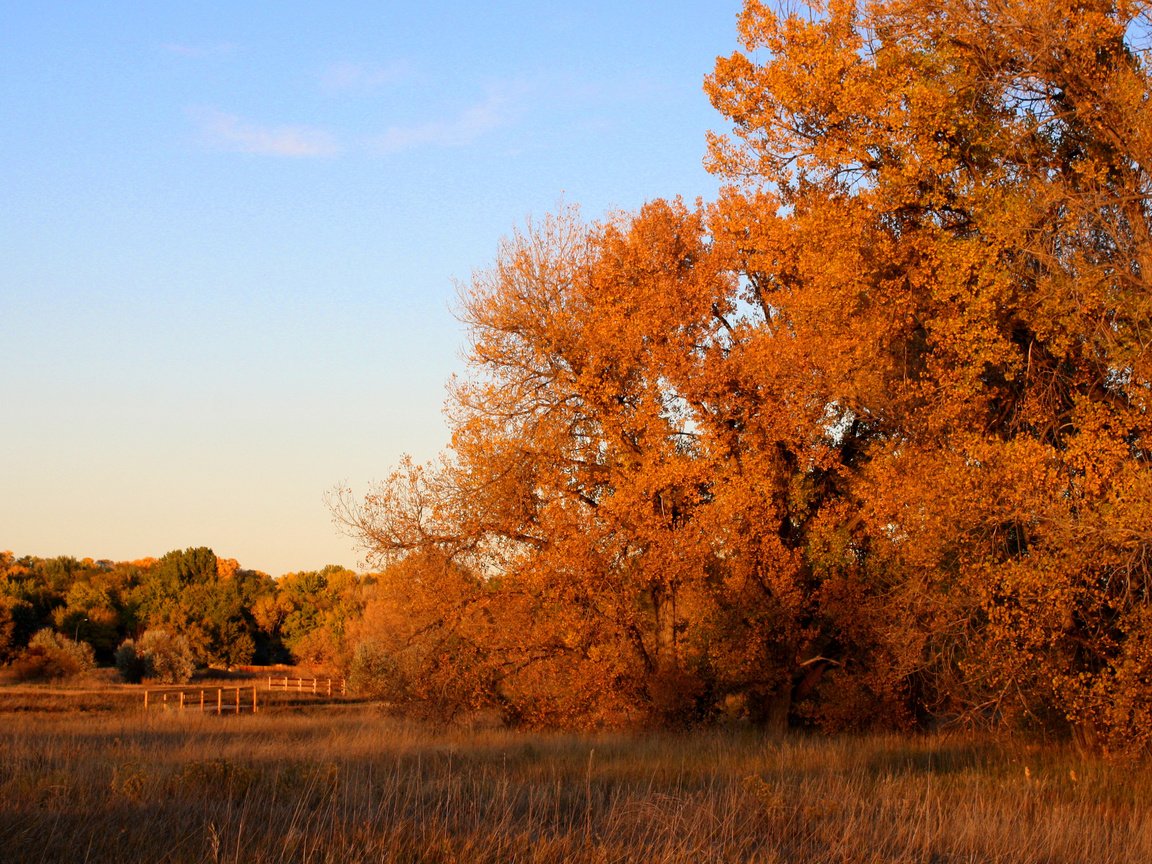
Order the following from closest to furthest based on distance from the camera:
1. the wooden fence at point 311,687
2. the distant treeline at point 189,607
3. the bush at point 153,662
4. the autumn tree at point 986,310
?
the autumn tree at point 986,310
the wooden fence at point 311,687
the bush at point 153,662
the distant treeline at point 189,607

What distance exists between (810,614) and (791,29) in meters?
10.6

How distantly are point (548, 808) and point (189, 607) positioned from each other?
67541mm

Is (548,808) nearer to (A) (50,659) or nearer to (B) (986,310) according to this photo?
(B) (986,310)

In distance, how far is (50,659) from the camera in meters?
51.9

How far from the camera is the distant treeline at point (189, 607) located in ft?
202

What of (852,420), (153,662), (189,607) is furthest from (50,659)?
(852,420)

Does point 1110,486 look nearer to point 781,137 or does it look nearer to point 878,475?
point 878,475

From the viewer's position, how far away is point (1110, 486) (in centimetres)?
1401

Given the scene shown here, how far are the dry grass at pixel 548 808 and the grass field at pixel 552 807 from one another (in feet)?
0.08

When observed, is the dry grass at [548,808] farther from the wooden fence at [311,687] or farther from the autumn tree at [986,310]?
the wooden fence at [311,687]

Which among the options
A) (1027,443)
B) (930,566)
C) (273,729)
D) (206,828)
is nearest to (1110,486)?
(1027,443)

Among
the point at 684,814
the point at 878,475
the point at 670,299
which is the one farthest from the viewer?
the point at 670,299

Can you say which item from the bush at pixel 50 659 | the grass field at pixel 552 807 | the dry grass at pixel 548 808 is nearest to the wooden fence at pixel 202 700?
the bush at pixel 50 659

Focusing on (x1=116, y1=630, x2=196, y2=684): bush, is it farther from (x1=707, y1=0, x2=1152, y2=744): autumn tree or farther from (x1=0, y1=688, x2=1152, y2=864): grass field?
(x1=707, y1=0, x2=1152, y2=744): autumn tree
